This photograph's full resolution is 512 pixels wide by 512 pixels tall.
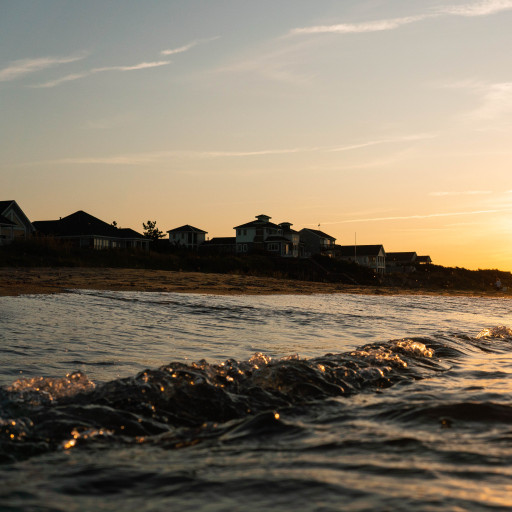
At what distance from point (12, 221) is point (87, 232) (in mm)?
13089

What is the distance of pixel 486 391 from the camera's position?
5551 mm

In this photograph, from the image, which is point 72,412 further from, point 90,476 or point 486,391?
point 486,391

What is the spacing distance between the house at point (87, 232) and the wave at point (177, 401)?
6466 centimetres

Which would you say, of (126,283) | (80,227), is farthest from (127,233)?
(126,283)

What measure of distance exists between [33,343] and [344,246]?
373 feet

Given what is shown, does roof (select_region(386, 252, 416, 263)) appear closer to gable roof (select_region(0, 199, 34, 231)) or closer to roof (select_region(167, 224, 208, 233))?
roof (select_region(167, 224, 208, 233))

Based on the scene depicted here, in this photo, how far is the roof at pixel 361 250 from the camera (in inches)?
4486

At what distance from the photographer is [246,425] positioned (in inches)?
165

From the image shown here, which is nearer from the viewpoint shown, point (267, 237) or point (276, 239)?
point (276, 239)

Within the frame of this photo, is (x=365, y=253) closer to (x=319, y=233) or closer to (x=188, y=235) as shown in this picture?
(x=319, y=233)

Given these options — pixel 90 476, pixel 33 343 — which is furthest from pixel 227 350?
pixel 90 476

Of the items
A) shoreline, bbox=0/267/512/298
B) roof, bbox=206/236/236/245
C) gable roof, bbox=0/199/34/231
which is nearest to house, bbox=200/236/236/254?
roof, bbox=206/236/236/245

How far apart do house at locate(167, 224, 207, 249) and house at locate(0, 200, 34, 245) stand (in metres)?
42.6

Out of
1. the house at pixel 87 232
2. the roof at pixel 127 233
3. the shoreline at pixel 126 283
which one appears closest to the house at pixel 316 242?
the roof at pixel 127 233
